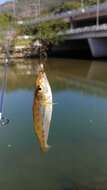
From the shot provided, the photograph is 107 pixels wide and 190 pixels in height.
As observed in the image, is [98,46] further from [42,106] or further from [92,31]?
[42,106]

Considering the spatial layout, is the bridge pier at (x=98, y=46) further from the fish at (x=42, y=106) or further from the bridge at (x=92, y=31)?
the fish at (x=42, y=106)

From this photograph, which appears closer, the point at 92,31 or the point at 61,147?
the point at 61,147

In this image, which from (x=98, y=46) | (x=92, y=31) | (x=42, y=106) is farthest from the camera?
(x=98, y=46)

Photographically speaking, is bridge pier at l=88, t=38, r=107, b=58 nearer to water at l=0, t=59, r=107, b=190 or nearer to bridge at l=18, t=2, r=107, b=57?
bridge at l=18, t=2, r=107, b=57

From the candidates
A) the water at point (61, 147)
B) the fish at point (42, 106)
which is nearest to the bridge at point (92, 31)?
the water at point (61, 147)

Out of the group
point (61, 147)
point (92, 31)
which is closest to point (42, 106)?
point (61, 147)

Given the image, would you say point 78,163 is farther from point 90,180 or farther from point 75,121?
point 75,121
